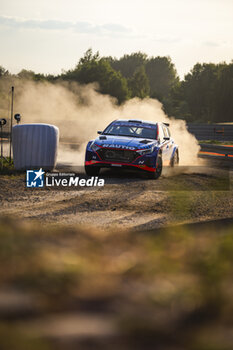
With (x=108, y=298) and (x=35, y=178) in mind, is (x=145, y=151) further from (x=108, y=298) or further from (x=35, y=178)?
(x=108, y=298)

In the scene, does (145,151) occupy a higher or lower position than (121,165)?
higher

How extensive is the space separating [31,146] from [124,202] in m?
4.91

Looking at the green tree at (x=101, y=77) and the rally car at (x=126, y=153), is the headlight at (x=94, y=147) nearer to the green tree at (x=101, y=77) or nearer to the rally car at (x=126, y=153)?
the rally car at (x=126, y=153)

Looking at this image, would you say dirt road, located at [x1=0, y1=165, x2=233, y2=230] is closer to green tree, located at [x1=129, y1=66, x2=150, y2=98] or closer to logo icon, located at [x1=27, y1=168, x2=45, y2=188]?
logo icon, located at [x1=27, y1=168, x2=45, y2=188]

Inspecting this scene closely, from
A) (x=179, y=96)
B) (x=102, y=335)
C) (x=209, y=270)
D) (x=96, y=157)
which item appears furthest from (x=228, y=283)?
(x=179, y=96)

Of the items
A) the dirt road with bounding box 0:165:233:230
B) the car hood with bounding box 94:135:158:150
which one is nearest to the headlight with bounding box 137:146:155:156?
the car hood with bounding box 94:135:158:150

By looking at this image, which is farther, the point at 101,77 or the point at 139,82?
the point at 139,82

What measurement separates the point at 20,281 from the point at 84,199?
907 centimetres

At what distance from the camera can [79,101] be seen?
4538cm

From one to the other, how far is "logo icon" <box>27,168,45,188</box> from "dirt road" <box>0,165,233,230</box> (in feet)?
0.62

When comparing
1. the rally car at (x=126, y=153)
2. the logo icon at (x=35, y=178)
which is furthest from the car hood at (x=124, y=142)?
the logo icon at (x=35, y=178)

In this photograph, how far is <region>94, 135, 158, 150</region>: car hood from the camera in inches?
580

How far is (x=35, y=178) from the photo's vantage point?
44.9 ft

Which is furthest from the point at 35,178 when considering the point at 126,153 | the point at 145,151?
the point at 145,151
